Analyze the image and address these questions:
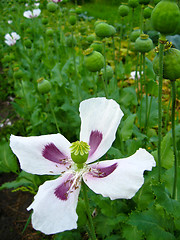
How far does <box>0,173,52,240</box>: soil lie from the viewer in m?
1.88

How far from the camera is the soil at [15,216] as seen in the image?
1.88m

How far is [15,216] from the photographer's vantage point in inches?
80.4

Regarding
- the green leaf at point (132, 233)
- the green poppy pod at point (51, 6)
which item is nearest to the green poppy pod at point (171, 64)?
the green leaf at point (132, 233)

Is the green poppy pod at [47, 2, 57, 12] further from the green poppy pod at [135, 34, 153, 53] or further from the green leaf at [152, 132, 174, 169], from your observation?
the green leaf at [152, 132, 174, 169]

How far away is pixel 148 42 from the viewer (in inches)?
51.5

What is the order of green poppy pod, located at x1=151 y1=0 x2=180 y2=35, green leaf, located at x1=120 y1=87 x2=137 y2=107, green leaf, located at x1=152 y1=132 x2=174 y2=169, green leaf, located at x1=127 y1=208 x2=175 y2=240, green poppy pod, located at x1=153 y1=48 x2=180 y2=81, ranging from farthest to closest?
green leaf, located at x1=120 y1=87 x2=137 y2=107
green leaf, located at x1=152 y1=132 x2=174 y2=169
green leaf, located at x1=127 y1=208 x2=175 y2=240
green poppy pod, located at x1=153 y1=48 x2=180 y2=81
green poppy pod, located at x1=151 y1=0 x2=180 y2=35

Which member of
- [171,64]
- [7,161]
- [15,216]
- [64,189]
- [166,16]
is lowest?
[15,216]

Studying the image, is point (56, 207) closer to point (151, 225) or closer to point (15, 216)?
point (151, 225)

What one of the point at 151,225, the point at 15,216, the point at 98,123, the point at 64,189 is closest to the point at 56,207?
the point at 64,189

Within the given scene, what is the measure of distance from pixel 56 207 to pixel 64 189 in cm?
8

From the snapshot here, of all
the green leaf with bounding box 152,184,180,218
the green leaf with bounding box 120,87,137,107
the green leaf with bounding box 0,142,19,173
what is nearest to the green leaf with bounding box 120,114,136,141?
the green leaf with bounding box 152,184,180,218

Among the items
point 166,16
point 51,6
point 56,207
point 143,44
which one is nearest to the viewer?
point 166,16

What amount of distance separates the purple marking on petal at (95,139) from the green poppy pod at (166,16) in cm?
41

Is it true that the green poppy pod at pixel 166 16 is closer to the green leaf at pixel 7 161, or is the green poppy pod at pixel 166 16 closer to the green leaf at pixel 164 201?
the green leaf at pixel 164 201
